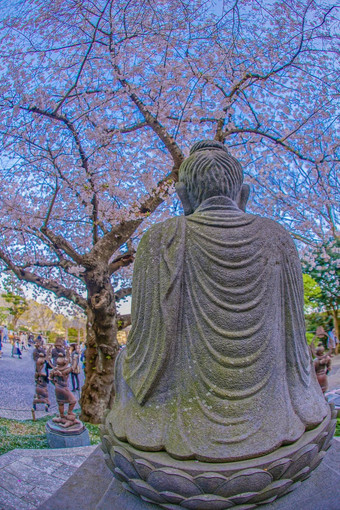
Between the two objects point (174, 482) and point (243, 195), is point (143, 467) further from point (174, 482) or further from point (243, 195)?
point (243, 195)

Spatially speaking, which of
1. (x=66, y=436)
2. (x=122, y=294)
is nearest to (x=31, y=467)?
(x=66, y=436)

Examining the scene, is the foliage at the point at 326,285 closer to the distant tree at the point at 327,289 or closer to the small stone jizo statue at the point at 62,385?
the distant tree at the point at 327,289

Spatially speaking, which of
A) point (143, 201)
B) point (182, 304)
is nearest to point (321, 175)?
point (143, 201)

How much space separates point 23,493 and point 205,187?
310cm

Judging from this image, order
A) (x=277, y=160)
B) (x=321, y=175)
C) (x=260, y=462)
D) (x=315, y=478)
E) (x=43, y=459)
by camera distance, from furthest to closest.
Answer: (x=277, y=160), (x=321, y=175), (x=43, y=459), (x=315, y=478), (x=260, y=462)

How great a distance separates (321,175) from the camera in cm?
816

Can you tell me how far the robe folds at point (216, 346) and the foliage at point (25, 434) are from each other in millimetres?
4271

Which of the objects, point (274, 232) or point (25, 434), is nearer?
point (274, 232)

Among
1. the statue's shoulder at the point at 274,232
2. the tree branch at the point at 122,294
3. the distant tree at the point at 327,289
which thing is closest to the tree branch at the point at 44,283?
the tree branch at the point at 122,294

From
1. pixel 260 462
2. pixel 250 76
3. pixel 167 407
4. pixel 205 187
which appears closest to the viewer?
pixel 260 462

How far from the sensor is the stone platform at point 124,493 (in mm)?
1439

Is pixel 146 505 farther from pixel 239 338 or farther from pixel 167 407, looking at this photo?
pixel 239 338

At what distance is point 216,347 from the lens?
173 centimetres

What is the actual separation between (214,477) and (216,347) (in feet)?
1.84
